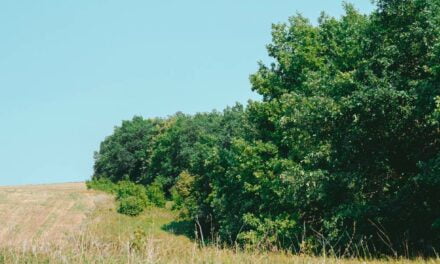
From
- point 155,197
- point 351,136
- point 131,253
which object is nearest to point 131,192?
point 155,197

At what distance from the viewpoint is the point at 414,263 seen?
9.23m

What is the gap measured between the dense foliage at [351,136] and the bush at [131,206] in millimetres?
32663

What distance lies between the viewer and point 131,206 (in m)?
71.8

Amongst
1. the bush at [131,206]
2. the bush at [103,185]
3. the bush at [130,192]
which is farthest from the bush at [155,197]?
the bush at [103,185]

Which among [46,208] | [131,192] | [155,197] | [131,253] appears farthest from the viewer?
[155,197]

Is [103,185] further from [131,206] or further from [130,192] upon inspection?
[131,206]

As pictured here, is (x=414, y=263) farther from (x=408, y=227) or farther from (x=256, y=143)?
(x=256, y=143)

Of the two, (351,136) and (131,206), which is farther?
(131,206)

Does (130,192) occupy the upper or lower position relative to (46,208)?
upper

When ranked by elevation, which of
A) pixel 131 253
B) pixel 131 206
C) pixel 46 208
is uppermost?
pixel 46 208

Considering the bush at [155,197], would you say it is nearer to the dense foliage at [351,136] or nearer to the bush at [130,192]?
the bush at [130,192]

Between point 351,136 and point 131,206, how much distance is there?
5071cm

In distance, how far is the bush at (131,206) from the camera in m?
71.0

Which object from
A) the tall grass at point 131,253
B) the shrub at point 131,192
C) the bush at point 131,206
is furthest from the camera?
the shrub at point 131,192
